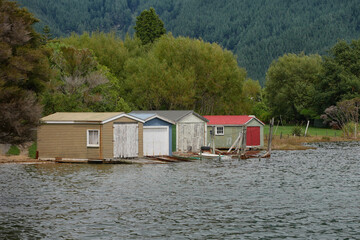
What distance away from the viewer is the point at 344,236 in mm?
24859

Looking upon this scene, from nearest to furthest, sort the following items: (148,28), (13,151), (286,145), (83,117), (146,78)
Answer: (83,117) < (13,151) < (286,145) < (146,78) < (148,28)

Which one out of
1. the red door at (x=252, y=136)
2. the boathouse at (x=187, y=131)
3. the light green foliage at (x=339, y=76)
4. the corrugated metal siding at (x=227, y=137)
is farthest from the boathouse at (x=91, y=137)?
the light green foliage at (x=339, y=76)

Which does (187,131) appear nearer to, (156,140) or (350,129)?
(156,140)

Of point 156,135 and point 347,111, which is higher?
point 347,111

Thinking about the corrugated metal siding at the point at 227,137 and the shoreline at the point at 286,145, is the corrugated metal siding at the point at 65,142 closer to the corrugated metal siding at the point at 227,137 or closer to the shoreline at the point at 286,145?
the shoreline at the point at 286,145

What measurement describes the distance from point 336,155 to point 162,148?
2047cm

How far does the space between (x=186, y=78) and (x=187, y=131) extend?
26.7 meters

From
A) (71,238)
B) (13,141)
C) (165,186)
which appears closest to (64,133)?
(13,141)

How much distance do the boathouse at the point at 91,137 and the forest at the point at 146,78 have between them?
395 centimetres

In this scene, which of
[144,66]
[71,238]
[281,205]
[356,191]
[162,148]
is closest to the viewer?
[71,238]

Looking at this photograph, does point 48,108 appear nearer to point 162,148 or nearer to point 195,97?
point 162,148

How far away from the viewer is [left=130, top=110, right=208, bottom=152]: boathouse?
63.4 meters

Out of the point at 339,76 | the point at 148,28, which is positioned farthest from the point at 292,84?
the point at 148,28

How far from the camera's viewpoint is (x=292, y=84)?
A: 12912 cm
